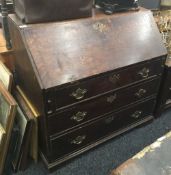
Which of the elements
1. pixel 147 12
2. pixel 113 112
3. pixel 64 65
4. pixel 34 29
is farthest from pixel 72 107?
pixel 147 12

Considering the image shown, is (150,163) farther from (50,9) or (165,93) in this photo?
(165,93)

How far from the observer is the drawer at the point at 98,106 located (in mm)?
1376

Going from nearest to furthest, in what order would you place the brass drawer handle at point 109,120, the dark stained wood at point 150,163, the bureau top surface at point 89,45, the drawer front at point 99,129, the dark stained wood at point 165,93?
the dark stained wood at point 150,163, the bureau top surface at point 89,45, the drawer front at point 99,129, the brass drawer handle at point 109,120, the dark stained wood at point 165,93

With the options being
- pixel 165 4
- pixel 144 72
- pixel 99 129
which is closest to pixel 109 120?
pixel 99 129

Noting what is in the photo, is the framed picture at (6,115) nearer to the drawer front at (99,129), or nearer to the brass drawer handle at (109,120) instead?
the drawer front at (99,129)

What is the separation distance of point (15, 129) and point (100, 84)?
60cm

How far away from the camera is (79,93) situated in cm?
135

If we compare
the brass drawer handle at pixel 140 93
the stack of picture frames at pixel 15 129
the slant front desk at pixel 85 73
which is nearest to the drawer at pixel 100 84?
the slant front desk at pixel 85 73

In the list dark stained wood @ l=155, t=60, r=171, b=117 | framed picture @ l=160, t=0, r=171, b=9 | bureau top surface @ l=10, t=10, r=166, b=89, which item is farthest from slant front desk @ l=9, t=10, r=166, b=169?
framed picture @ l=160, t=0, r=171, b=9

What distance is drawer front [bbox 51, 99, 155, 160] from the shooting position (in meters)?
1.51

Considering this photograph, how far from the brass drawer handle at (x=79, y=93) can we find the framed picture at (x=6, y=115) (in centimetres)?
35

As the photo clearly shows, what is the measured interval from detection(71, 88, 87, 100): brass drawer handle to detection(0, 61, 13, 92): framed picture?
482 millimetres

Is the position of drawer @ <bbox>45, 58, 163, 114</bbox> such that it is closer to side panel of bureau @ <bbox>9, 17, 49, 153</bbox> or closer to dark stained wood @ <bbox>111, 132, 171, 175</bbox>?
side panel of bureau @ <bbox>9, 17, 49, 153</bbox>

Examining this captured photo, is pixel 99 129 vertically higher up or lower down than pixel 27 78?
lower down
